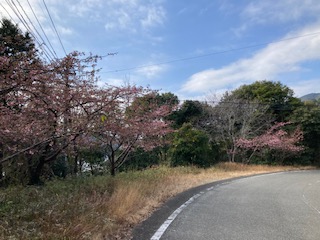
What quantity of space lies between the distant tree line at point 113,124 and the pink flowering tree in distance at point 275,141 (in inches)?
3.5

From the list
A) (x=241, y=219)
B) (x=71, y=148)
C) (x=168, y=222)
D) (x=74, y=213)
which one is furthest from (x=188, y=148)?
(x=74, y=213)

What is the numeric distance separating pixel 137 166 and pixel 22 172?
1038 cm

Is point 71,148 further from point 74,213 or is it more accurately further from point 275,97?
point 275,97

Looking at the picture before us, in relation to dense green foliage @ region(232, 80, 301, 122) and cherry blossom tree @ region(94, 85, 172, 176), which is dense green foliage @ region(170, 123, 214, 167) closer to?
cherry blossom tree @ region(94, 85, 172, 176)

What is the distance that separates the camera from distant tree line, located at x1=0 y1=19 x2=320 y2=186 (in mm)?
6191

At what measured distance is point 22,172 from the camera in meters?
10.8

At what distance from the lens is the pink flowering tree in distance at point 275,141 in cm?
2781

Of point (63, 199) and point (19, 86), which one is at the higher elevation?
point (19, 86)

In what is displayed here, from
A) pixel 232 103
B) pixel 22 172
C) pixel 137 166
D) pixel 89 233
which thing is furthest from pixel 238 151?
pixel 89 233

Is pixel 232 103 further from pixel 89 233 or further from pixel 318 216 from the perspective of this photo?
pixel 89 233

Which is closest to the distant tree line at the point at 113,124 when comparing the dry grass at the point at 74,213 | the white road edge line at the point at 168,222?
the dry grass at the point at 74,213

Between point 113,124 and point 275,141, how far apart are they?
21665 mm

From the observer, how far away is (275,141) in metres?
27.5

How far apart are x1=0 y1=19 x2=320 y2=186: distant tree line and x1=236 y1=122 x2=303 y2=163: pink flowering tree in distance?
0.30 feet
